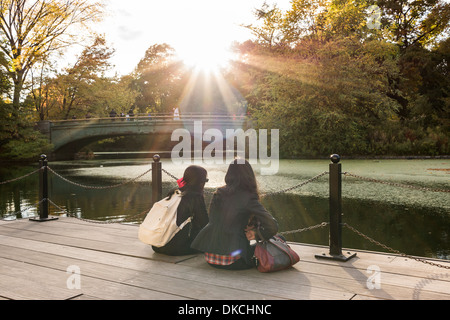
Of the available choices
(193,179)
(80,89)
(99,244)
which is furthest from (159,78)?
(193,179)

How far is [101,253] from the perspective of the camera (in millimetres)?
4699

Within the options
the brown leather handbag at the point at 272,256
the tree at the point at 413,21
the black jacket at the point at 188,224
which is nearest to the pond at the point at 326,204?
the black jacket at the point at 188,224

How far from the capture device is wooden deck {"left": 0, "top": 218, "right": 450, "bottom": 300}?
3252 millimetres

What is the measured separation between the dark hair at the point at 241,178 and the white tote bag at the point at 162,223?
2.26 feet

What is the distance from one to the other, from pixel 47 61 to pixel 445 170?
108 ft

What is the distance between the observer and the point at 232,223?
374cm

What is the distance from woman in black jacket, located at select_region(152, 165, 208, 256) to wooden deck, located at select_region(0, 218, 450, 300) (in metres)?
0.16

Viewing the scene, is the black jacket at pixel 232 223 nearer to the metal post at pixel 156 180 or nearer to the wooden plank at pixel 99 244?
the wooden plank at pixel 99 244

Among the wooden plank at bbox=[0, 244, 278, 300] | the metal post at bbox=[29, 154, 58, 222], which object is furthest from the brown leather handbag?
the metal post at bbox=[29, 154, 58, 222]

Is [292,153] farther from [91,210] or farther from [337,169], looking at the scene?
[337,169]

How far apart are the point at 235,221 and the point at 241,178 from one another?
399 millimetres

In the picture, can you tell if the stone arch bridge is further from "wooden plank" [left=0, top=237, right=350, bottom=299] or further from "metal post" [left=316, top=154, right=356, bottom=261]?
"wooden plank" [left=0, top=237, right=350, bottom=299]

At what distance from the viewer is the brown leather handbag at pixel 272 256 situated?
12.3 ft
